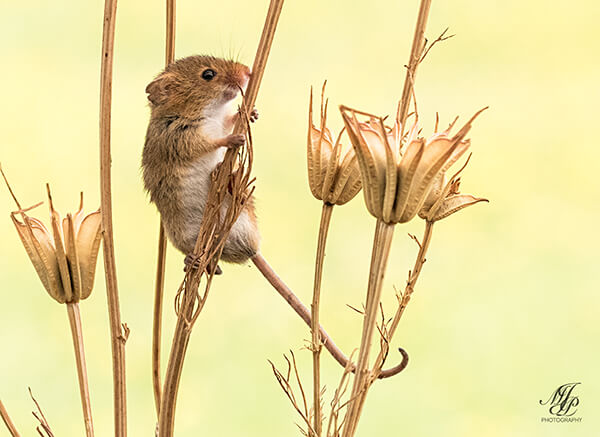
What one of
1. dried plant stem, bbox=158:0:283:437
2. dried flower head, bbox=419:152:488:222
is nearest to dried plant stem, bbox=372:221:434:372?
dried flower head, bbox=419:152:488:222

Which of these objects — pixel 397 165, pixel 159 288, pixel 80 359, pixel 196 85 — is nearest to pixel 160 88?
pixel 196 85

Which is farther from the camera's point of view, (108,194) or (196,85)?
(196,85)

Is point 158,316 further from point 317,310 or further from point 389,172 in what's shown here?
point 389,172

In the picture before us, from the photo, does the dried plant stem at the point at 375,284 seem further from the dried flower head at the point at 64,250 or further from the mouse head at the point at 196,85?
the mouse head at the point at 196,85

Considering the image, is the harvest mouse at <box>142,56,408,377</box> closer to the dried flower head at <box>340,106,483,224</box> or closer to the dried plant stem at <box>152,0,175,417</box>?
the dried plant stem at <box>152,0,175,417</box>

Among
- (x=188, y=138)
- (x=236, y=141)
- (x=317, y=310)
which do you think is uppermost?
(x=188, y=138)

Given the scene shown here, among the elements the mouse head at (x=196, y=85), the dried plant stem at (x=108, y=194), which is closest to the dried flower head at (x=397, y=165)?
the dried plant stem at (x=108, y=194)
